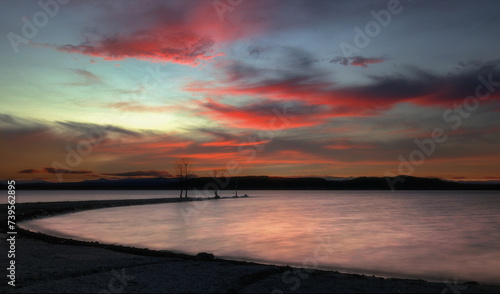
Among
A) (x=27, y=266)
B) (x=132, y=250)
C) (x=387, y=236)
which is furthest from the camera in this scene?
(x=387, y=236)

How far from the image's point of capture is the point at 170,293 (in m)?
10.6

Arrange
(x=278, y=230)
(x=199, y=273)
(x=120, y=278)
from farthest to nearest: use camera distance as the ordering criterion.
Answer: (x=278, y=230) → (x=199, y=273) → (x=120, y=278)

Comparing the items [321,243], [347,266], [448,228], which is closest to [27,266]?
[347,266]

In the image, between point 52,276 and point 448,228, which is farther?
point 448,228

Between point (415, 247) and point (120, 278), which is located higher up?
point (120, 278)

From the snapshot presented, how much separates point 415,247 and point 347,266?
11047 mm

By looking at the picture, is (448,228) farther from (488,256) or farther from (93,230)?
(93,230)

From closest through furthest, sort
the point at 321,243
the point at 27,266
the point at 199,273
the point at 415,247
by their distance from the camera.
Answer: the point at 199,273
the point at 27,266
the point at 415,247
the point at 321,243

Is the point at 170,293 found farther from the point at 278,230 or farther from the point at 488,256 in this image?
the point at 278,230

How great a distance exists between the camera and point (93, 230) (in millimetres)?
34531

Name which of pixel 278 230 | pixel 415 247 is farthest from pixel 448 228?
pixel 278 230

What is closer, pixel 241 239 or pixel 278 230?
pixel 241 239

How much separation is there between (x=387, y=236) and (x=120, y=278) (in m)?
28.1

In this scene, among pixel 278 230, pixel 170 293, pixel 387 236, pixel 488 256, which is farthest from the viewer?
pixel 278 230
